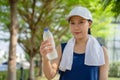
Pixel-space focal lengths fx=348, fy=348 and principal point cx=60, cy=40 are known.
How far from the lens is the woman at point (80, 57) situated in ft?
8.38

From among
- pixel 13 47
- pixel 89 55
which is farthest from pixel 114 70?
pixel 89 55

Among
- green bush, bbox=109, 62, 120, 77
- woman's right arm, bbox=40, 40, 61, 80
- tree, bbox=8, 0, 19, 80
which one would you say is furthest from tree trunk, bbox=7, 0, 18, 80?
green bush, bbox=109, 62, 120, 77

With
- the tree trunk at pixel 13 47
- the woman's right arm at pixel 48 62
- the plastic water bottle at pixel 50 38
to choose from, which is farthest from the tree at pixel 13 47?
the plastic water bottle at pixel 50 38

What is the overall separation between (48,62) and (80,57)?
0.83 ft

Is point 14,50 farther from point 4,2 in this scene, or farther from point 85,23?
point 85,23

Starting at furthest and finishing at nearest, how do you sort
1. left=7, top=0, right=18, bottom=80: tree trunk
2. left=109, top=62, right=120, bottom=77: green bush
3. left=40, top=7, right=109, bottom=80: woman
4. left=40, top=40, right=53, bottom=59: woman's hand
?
1. left=109, top=62, right=120, bottom=77: green bush
2. left=7, top=0, right=18, bottom=80: tree trunk
3. left=40, top=7, right=109, bottom=80: woman
4. left=40, top=40, right=53, bottom=59: woman's hand

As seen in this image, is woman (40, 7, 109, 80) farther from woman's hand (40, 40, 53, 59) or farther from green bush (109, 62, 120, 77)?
green bush (109, 62, 120, 77)

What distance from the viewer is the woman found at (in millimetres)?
2555

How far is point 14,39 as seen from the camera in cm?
1055

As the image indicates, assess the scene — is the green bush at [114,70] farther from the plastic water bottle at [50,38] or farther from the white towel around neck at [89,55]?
the plastic water bottle at [50,38]

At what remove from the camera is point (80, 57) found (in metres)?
2.59

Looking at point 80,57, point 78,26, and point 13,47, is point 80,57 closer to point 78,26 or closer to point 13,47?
point 78,26

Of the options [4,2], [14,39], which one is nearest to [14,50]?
[14,39]

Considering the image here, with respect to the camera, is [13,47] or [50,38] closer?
[50,38]
